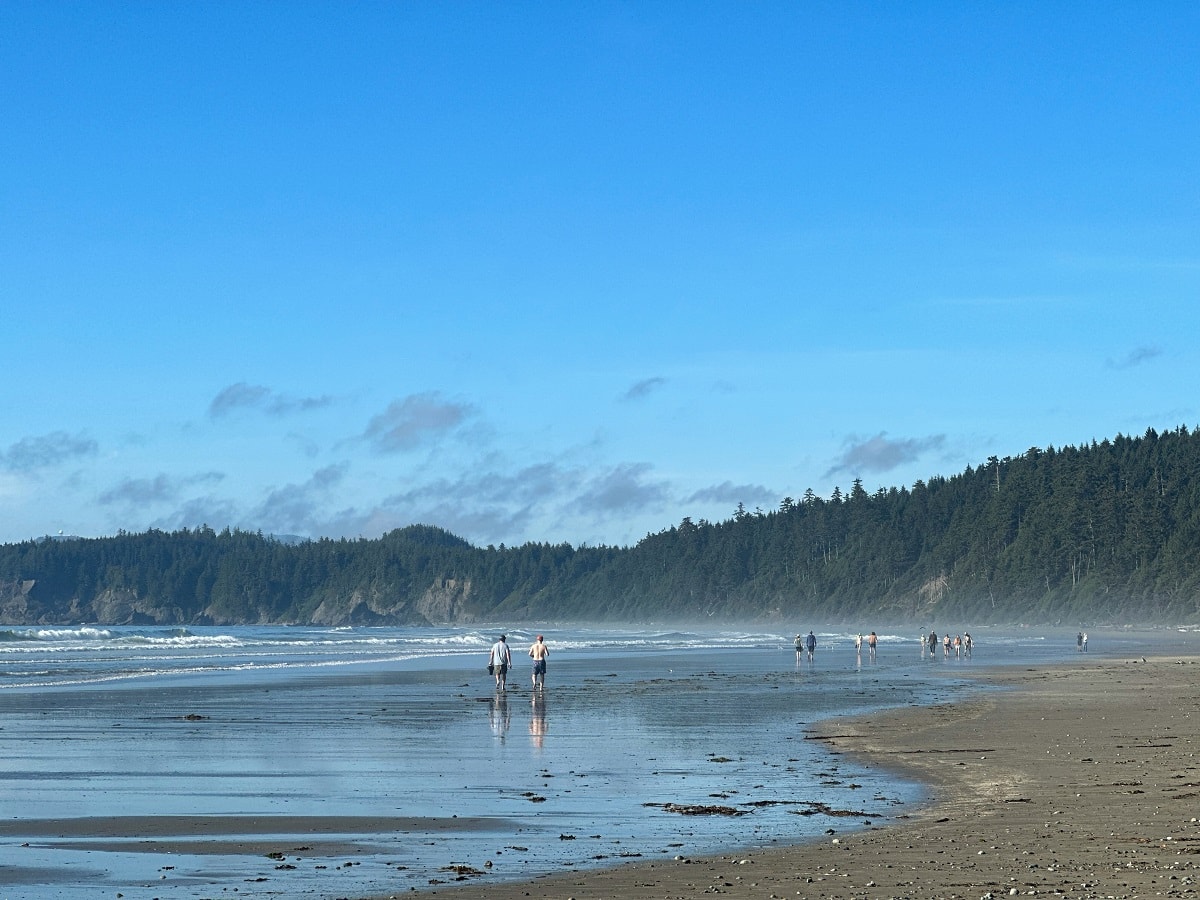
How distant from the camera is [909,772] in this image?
20703 mm

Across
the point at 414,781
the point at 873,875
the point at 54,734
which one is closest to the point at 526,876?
the point at 873,875

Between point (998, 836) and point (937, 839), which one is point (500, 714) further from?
point (998, 836)

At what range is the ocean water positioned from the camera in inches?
538

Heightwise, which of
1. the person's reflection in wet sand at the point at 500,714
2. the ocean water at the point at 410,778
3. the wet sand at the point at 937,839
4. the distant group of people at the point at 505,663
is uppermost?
the distant group of people at the point at 505,663

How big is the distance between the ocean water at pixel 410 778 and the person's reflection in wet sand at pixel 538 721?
5.7 inches

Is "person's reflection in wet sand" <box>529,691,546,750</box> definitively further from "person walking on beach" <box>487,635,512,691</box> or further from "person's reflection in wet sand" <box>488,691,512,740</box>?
"person walking on beach" <box>487,635,512,691</box>

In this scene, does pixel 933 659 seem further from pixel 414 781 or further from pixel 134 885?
pixel 134 885

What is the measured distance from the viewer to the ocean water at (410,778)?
1366cm

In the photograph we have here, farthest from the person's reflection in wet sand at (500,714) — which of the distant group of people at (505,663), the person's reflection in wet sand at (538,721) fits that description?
the distant group of people at (505,663)

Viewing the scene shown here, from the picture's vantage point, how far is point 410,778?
20344 millimetres

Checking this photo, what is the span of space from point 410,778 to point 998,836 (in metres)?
9.12

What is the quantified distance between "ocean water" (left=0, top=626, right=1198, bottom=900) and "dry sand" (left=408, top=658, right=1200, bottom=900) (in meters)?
0.77

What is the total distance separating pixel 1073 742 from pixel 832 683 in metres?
21.9

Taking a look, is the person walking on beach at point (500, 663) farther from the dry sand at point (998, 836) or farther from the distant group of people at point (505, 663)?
the dry sand at point (998, 836)
